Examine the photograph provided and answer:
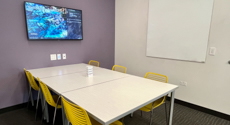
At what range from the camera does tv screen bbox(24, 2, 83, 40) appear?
252cm

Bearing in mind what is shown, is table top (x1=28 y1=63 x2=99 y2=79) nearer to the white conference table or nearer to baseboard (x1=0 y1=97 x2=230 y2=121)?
the white conference table

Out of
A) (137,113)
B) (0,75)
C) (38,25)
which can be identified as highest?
(38,25)

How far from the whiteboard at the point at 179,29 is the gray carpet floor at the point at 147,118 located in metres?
1.00

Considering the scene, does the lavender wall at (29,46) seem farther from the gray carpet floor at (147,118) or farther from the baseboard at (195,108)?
the gray carpet floor at (147,118)

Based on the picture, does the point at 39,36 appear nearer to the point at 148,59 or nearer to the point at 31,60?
the point at 31,60

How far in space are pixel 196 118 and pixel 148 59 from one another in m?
1.52

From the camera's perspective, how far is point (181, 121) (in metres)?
2.27

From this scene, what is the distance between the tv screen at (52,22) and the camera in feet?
8.25

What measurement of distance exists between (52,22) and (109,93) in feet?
6.70

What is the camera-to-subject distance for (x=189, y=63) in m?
2.63

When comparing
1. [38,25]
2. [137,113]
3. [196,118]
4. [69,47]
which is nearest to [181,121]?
[196,118]

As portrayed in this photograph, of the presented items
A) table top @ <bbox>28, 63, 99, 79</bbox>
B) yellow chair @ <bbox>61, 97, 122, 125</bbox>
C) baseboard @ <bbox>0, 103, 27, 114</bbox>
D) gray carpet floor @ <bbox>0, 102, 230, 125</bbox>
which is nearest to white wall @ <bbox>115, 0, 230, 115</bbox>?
gray carpet floor @ <bbox>0, 102, 230, 125</bbox>

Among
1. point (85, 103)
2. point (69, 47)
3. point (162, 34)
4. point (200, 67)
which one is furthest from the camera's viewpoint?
point (69, 47)

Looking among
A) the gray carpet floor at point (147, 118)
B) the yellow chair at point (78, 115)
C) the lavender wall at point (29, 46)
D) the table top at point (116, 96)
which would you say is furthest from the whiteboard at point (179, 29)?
the yellow chair at point (78, 115)
